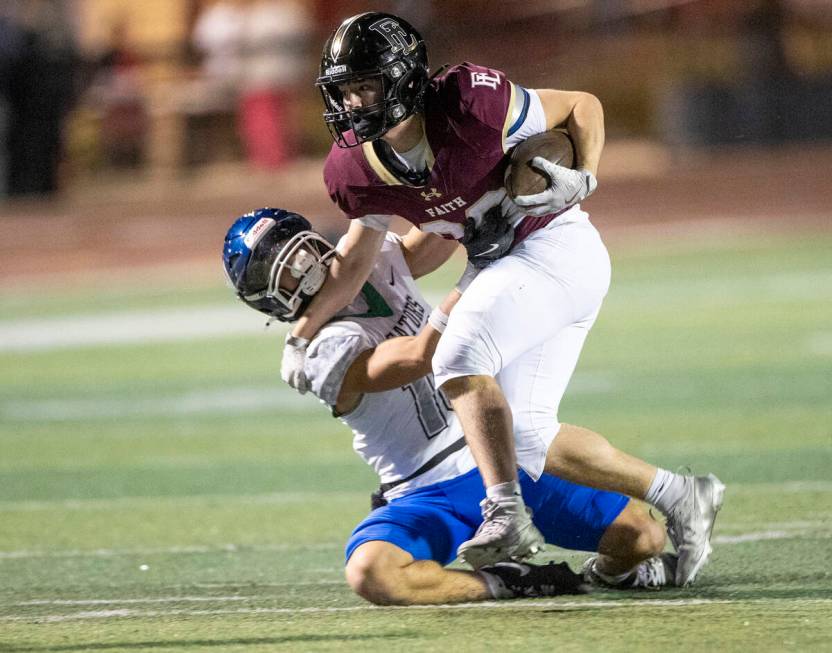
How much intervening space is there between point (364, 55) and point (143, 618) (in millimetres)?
1724

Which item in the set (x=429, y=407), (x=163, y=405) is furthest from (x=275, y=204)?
(x=429, y=407)

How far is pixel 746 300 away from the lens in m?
11.9

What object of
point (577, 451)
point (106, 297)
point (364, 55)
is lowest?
point (106, 297)

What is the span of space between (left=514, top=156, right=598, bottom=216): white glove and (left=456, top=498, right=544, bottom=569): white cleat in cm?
83

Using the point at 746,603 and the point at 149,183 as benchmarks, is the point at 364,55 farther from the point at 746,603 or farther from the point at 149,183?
the point at 149,183

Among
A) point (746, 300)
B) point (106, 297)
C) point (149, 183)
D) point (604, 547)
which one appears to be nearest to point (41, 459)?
point (604, 547)

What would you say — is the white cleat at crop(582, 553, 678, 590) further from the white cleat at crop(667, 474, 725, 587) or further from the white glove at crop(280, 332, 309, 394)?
the white glove at crop(280, 332, 309, 394)

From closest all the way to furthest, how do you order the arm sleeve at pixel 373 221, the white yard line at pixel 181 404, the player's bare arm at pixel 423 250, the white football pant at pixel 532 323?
the white football pant at pixel 532 323, the arm sleeve at pixel 373 221, the player's bare arm at pixel 423 250, the white yard line at pixel 181 404

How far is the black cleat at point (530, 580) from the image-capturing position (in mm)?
4391

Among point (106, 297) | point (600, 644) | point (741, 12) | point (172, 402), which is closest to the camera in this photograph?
point (600, 644)

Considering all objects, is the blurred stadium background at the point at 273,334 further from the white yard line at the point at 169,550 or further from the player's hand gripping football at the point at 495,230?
the player's hand gripping football at the point at 495,230

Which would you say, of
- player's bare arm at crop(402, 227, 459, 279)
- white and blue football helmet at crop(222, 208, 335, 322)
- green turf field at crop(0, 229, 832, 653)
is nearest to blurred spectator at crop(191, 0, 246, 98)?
green turf field at crop(0, 229, 832, 653)

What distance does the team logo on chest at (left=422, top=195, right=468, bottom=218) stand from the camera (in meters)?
4.44

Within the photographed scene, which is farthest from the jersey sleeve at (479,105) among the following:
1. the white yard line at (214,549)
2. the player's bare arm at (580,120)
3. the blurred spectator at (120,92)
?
the blurred spectator at (120,92)
